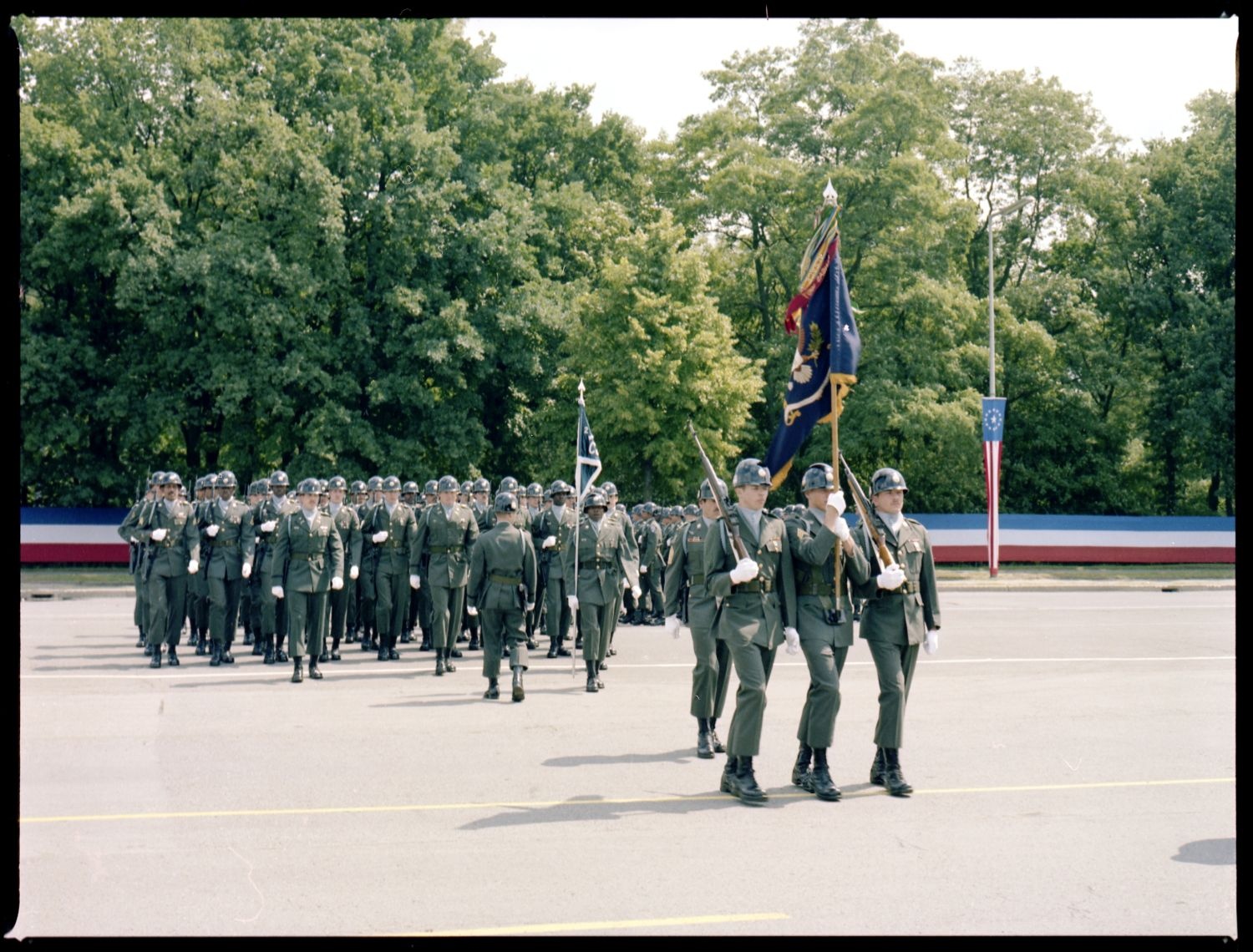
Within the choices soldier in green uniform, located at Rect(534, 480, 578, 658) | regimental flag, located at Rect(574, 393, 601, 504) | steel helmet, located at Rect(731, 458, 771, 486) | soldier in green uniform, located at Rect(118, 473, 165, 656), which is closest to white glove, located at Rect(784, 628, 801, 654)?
steel helmet, located at Rect(731, 458, 771, 486)

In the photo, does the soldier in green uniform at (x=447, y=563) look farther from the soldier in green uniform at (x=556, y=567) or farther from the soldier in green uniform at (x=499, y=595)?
the soldier in green uniform at (x=499, y=595)

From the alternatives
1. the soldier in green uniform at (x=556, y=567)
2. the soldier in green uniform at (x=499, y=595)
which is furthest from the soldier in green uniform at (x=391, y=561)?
the soldier in green uniform at (x=499, y=595)

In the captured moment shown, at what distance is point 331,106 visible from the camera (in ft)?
120

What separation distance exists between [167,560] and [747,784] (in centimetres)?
949

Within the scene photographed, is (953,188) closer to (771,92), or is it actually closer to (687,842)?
(771,92)

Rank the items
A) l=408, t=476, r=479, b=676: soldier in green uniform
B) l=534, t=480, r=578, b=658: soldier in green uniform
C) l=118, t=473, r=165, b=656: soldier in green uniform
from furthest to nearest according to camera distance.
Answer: l=534, t=480, r=578, b=658: soldier in green uniform → l=118, t=473, r=165, b=656: soldier in green uniform → l=408, t=476, r=479, b=676: soldier in green uniform

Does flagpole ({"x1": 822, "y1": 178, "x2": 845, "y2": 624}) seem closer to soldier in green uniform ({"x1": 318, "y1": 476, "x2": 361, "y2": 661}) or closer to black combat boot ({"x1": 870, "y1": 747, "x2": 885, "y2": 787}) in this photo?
black combat boot ({"x1": 870, "y1": 747, "x2": 885, "y2": 787})

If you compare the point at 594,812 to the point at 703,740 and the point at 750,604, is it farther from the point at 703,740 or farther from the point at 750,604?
the point at 703,740

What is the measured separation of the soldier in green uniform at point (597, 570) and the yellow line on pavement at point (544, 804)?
500 centimetres

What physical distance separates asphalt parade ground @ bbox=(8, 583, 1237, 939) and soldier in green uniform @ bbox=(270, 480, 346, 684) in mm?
556

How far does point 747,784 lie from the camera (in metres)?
8.22

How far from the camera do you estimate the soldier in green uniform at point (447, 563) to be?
14188 mm

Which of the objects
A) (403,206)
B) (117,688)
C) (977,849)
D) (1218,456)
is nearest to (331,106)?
(403,206)

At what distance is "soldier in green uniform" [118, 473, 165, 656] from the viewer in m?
15.5
